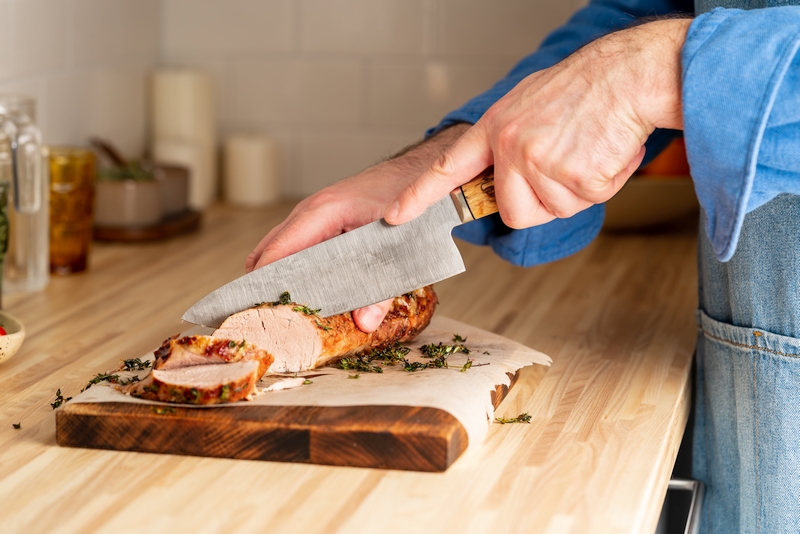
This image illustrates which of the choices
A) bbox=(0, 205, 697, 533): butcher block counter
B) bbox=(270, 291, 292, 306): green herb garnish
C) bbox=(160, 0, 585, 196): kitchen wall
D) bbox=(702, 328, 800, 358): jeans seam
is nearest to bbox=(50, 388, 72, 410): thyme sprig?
bbox=(0, 205, 697, 533): butcher block counter

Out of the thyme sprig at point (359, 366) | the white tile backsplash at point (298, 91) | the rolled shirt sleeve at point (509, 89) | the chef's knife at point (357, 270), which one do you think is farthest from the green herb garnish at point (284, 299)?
the white tile backsplash at point (298, 91)

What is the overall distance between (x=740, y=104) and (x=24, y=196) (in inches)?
45.5

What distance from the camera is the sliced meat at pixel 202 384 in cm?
103

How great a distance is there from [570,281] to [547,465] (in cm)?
90

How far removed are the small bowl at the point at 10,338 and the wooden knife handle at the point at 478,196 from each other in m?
0.63

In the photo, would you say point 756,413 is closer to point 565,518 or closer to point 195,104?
point 565,518

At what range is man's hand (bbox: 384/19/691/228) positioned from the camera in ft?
3.19

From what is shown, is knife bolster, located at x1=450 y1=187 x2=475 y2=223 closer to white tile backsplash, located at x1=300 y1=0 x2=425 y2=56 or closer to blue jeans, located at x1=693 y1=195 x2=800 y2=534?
blue jeans, located at x1=693 y1=195 x2=800 y2=534

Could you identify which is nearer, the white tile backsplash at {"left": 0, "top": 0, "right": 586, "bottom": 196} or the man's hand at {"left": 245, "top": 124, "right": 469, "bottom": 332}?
the man's hand at {"left": 245, "top": 124, "right": 469, "bottom": 332}

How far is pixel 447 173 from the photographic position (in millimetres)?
1082

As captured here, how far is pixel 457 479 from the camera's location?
3.18ft

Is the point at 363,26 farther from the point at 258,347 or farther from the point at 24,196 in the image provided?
the point at 258,347

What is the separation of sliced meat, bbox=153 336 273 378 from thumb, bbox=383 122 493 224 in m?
0.24

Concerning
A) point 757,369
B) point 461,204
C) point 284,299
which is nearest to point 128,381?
point 284,299
